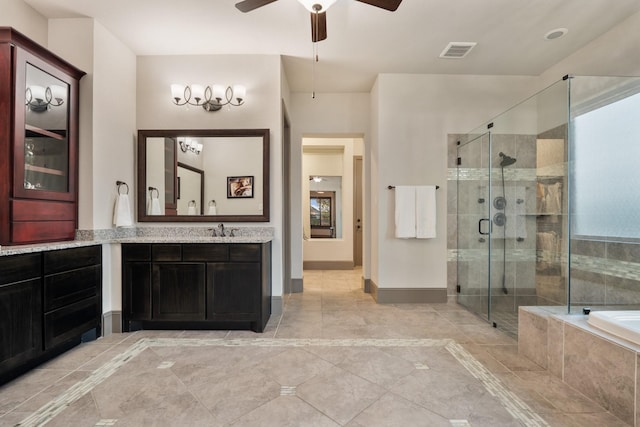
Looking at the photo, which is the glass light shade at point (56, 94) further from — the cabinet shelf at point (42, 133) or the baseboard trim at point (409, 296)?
the baseboard trim at point (409, 296)

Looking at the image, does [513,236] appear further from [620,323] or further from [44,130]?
[44,130]

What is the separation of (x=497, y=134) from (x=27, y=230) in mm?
4390

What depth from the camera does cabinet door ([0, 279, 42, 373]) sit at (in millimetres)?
1940

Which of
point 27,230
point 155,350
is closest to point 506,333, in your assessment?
point 155,350

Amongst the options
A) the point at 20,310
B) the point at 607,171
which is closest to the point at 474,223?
the point at 607,171

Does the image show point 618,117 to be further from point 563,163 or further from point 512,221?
point 512,221

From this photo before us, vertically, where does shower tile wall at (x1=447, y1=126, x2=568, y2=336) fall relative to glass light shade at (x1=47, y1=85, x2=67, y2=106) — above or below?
below

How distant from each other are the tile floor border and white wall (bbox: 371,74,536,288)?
4.31ft

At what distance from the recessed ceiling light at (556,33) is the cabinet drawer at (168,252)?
4.08 m

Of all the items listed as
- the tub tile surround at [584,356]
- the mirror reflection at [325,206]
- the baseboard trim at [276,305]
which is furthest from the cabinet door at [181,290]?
the mirror reflection at [325,206]

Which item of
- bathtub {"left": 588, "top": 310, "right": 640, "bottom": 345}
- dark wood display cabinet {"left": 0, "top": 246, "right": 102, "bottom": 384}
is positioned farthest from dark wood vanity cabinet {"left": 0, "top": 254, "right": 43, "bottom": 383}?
bathtub {"left": 588, "top": 310, "right": 640, "bottom": 345}

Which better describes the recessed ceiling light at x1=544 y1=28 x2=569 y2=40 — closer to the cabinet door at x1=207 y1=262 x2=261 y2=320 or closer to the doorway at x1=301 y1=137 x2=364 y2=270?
the doorway at x1=301 y1=137 x2=364 y2=270

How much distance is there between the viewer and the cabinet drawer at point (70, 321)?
7.44 feet

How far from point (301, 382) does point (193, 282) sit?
4.73 ft
